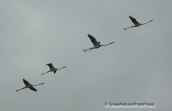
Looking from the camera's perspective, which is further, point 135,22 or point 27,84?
point 27,84

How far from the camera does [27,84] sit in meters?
79.5

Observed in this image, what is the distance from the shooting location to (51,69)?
8256 centimetres

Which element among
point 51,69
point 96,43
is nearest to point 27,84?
point 51,69

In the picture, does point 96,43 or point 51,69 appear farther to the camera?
point 51,69

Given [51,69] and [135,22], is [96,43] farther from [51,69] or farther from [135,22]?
[51,69]

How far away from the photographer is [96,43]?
66.4 m

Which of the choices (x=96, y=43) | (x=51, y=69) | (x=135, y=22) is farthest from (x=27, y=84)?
(x=135, y=22)

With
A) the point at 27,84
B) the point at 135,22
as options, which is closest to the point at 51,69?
the point at 27,84

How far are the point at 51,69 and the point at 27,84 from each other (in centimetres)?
676

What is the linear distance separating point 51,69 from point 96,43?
1976 centimetres

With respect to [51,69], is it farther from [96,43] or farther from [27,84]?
[96,43]

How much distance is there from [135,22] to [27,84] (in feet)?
93.7

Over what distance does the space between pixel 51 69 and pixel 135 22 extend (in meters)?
25.0

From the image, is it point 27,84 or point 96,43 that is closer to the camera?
point 96,43
